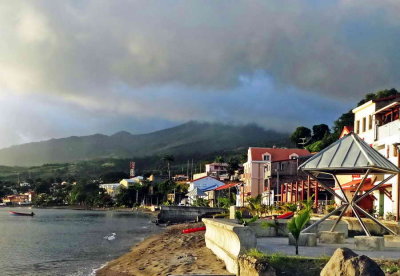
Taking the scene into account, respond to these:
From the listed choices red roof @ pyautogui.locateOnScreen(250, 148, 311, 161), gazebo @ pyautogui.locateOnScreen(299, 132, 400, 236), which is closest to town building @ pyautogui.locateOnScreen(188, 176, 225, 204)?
red roof @ pyautogui.locateOnScreen(250, 148, 311, 161)

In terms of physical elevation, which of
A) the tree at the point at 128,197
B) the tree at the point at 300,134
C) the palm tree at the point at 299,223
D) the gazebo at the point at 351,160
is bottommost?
the tree at the point at 128,197

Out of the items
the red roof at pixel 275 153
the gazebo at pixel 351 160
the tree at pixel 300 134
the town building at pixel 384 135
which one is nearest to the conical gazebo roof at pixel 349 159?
the gazebo at pixel 351 160

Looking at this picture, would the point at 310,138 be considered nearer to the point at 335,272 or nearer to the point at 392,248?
the point at 392,248

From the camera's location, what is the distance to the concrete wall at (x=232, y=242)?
51.3 feet

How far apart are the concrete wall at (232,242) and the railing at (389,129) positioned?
804 inches

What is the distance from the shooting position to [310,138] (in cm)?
13388

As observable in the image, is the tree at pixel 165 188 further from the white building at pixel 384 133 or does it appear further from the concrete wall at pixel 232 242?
the concrete wall at pixel 232 242

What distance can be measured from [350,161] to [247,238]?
22.5 ft

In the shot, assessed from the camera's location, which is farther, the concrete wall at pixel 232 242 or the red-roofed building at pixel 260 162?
the red-roofed building at pixel 260 162

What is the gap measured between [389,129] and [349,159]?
1990 centimetres

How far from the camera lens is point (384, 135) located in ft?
130

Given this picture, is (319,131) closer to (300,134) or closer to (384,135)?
(300,134)

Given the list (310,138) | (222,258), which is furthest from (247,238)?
(310,138)

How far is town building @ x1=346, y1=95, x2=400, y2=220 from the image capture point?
3591 centimetres
